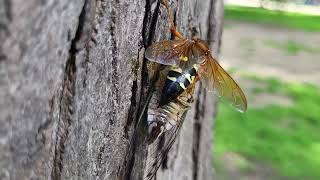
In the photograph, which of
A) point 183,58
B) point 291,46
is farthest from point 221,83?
point 291,46

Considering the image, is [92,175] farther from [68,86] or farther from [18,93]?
[18,93]

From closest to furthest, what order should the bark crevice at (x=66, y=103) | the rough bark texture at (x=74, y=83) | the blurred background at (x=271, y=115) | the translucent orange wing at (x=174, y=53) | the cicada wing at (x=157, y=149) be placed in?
1. the rough bark texture at (x=74, y=83)
2. the bark crevice at (x=66, y=103)
3. the translucent orange wing at (x=174, y=53)
4. the cicada wing at (x=157, y=149)
5. the blurred background at (x=271, y=115)

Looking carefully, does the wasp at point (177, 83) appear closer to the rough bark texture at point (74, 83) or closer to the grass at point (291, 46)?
the rough bark texture at point (74, 83)

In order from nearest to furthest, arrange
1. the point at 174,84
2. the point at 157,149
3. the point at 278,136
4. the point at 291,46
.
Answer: the point at 174,84
the point at 157,149
the point at 278,136
the point at 291,46

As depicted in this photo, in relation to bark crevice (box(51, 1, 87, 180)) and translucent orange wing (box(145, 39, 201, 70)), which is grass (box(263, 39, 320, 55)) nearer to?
translucent orange wing (box(145, 39, 201, 70))

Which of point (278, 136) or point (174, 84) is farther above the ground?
point (174, 84)

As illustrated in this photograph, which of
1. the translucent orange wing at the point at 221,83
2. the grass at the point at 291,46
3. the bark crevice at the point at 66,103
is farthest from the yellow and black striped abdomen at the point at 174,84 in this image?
the grass at the point at 291,46

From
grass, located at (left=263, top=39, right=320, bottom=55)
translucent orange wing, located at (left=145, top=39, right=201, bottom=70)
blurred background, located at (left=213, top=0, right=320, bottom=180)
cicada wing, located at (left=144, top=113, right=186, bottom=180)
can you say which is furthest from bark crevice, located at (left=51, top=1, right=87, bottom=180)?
grass, located at (left=263, top=39, right=320, bottom=55)

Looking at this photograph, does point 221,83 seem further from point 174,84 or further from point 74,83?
point 74,83
